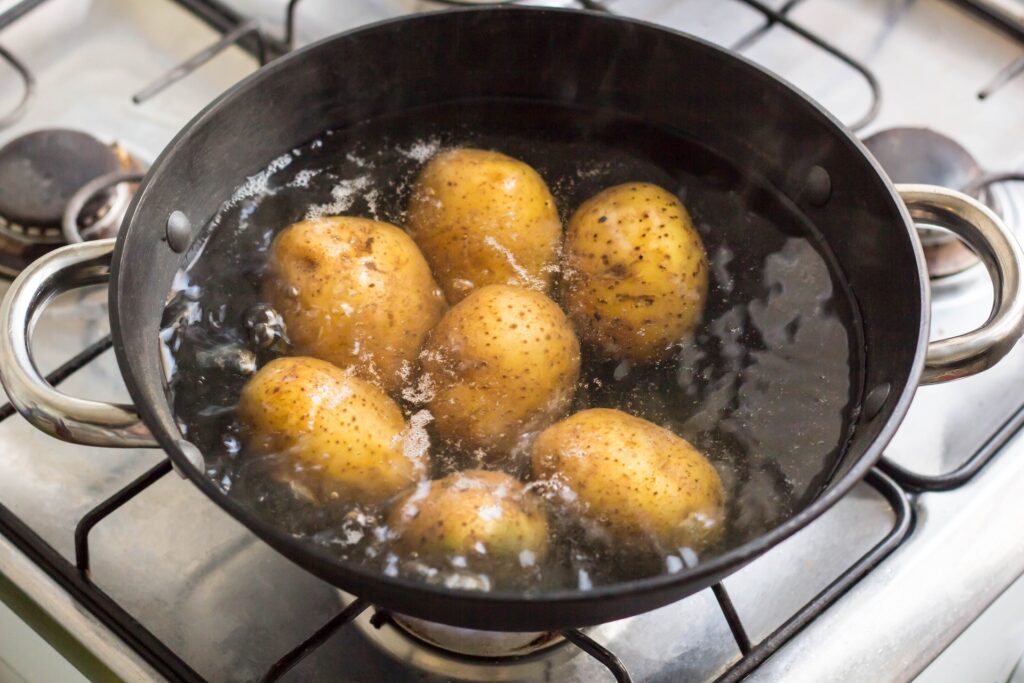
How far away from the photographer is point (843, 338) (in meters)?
0.73

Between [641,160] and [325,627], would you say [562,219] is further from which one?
[325,627]

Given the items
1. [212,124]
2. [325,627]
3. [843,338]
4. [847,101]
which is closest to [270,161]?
[212,124]

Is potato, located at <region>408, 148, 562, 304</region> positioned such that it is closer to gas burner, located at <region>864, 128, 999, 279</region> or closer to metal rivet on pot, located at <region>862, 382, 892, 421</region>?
metal rivet on pot, located at <region>862, 382, 892, 421</region>

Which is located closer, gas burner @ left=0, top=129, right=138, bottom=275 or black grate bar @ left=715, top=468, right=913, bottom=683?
black grate bar @ left=715, top=468, right=913, bottom=683

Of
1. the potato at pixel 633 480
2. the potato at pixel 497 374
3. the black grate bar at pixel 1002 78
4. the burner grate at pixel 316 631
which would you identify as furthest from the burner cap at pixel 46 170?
the black grate bar at pixel 1002 78

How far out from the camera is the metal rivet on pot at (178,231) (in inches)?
29.0

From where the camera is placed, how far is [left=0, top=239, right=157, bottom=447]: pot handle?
0.58 m

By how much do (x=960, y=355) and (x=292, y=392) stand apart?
43cm

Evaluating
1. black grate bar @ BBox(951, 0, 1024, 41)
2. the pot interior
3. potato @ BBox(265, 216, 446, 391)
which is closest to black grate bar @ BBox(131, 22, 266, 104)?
the pot interior

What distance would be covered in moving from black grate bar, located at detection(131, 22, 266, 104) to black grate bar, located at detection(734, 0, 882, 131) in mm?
526

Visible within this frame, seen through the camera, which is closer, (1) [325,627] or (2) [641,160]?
(1) [325,627]

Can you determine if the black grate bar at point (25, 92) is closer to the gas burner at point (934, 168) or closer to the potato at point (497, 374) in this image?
the potato at point (497, 374)

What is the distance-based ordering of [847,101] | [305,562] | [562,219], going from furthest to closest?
[847,101], [562,219], [305,562]

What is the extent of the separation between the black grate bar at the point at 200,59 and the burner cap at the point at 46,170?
87 mm
